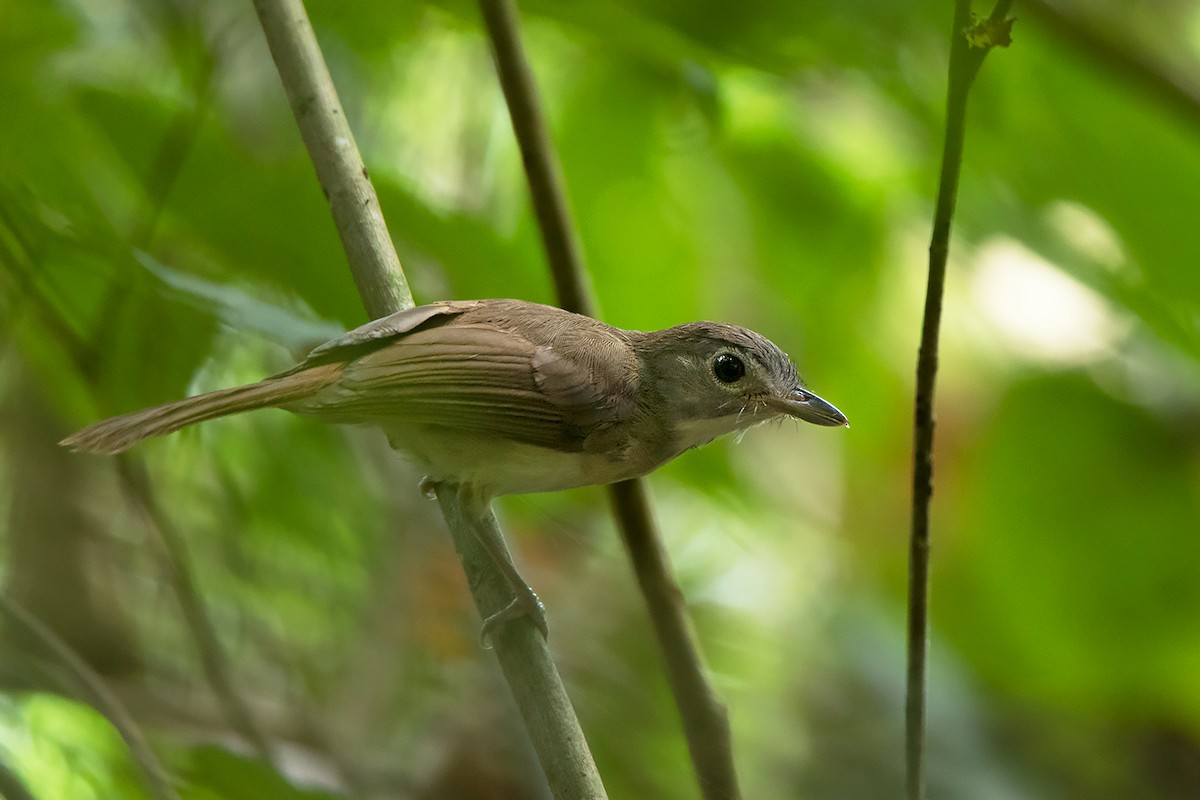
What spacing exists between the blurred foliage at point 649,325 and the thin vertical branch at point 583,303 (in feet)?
0.48

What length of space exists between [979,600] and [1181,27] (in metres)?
2.37

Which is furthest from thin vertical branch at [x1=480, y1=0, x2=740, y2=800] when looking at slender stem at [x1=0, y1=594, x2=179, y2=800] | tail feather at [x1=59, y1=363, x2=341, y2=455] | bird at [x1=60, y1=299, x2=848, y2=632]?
slender stem at [x1=0, y1=594, x2=179, y2=800]

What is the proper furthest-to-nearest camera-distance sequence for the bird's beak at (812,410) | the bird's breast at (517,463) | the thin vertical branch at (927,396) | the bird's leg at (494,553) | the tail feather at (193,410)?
1. the bird's beak at (812,410)
2. the bird's breast at (517,463)
3. the bird's leg at (494,553)
4. the tail feather at (193,410)
5. the thin vertical branch at (927,396)

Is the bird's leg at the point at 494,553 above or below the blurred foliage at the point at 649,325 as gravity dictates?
below

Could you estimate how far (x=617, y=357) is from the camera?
2564 millimetres

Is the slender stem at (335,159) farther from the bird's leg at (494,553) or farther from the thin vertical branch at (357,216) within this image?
the bird's leg at (494,553)

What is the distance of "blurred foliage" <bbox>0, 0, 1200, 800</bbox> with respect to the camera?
2.02 metres

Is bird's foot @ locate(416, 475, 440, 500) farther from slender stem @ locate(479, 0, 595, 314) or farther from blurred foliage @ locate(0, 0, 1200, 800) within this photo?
slender stem @ locate(479, 0, 595, 314)

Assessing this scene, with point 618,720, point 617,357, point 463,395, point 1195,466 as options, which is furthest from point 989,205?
point 618,720

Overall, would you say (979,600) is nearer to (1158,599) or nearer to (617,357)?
(1158,599)

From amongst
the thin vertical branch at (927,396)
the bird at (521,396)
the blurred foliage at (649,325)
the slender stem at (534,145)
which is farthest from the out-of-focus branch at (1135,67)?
the slender stem at (534,145)

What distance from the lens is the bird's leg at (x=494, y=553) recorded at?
2092mm

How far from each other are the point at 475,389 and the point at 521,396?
107 millimetres

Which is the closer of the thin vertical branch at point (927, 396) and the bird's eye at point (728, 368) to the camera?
the thin vertical branch at point (927, 396)
